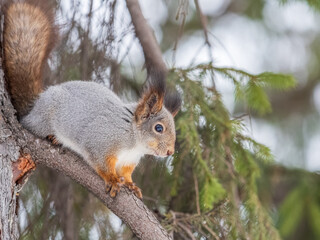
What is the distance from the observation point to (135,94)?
2.38 metres

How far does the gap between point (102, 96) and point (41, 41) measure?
0.30m

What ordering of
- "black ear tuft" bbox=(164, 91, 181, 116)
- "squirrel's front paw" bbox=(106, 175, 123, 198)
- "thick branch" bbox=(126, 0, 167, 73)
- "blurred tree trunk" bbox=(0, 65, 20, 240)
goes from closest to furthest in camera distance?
1. "blurred tree trunk" bbox=(0, 65, 20, 240)
2. "squirrel's front paw" bbox=(106, 175, 123, 198)
3. "black ear tuft" bbox=(164, 91, 181, 116)
4. "thick branch" bbox=(126, 0, 167, 73)

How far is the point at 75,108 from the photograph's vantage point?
1982 mm

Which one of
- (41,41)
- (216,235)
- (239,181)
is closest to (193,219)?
(216,235)

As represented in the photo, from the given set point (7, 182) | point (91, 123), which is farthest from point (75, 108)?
point (7, 182)

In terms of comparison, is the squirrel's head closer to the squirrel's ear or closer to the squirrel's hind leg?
the squirrel's ear

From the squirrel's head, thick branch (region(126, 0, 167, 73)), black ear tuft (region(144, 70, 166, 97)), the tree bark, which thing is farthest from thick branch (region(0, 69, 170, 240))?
thick branch (region(126, 0, 167, 73))

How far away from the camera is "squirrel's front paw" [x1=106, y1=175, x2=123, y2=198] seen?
1791mm

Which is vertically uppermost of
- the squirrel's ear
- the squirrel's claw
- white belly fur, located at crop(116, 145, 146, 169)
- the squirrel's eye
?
the squirrel's ear

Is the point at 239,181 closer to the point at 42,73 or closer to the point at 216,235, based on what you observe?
the point at 216,235

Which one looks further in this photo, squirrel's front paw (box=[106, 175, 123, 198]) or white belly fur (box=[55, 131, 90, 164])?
white belly fur (box=[55, 131, 90, 164])

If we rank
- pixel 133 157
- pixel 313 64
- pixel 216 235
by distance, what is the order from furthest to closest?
pixel 313 64
pixel 133 157
pixel 216 235

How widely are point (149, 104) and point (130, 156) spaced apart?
0.66 ft

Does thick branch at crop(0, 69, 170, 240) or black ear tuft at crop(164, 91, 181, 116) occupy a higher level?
black ear tuft at crop(164, 91, 181, 116)
